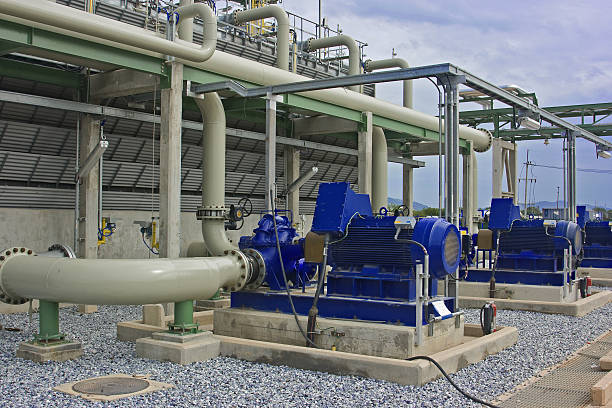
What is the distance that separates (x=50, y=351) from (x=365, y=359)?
3.60 metres

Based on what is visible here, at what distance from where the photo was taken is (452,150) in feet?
28.8

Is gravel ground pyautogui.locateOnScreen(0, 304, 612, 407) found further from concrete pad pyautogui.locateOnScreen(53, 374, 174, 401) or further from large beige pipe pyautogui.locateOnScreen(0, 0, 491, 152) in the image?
large beige pipe pyautogui.locateOnScreen(0, 0, 491, 152)

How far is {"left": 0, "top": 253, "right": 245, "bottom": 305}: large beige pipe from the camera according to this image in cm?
704

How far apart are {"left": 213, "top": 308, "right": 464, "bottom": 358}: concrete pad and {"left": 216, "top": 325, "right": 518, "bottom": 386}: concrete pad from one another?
335 millimetres

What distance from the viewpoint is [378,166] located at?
18.0 meters

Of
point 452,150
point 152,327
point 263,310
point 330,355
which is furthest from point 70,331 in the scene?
point 452,150

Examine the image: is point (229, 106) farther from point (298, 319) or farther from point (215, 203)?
point (298, 319)

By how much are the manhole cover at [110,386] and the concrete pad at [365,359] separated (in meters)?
1.46

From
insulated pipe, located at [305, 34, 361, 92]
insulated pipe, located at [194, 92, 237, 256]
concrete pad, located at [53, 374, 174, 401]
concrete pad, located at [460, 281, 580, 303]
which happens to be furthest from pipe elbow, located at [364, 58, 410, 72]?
concrete pad, located at [53, 374, 174, 401]

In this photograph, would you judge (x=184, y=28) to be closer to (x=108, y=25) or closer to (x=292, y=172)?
(x=108, y=25)

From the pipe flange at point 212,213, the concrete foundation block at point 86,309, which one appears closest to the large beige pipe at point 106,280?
the pipe flange at point 212,213

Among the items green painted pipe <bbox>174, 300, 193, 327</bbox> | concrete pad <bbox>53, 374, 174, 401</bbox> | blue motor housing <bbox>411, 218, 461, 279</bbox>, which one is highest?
blue motor housing <bbox>411, 218, 461, 279</bbox>

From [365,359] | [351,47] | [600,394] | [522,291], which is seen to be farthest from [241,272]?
[351,47]

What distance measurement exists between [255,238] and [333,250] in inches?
51.6
